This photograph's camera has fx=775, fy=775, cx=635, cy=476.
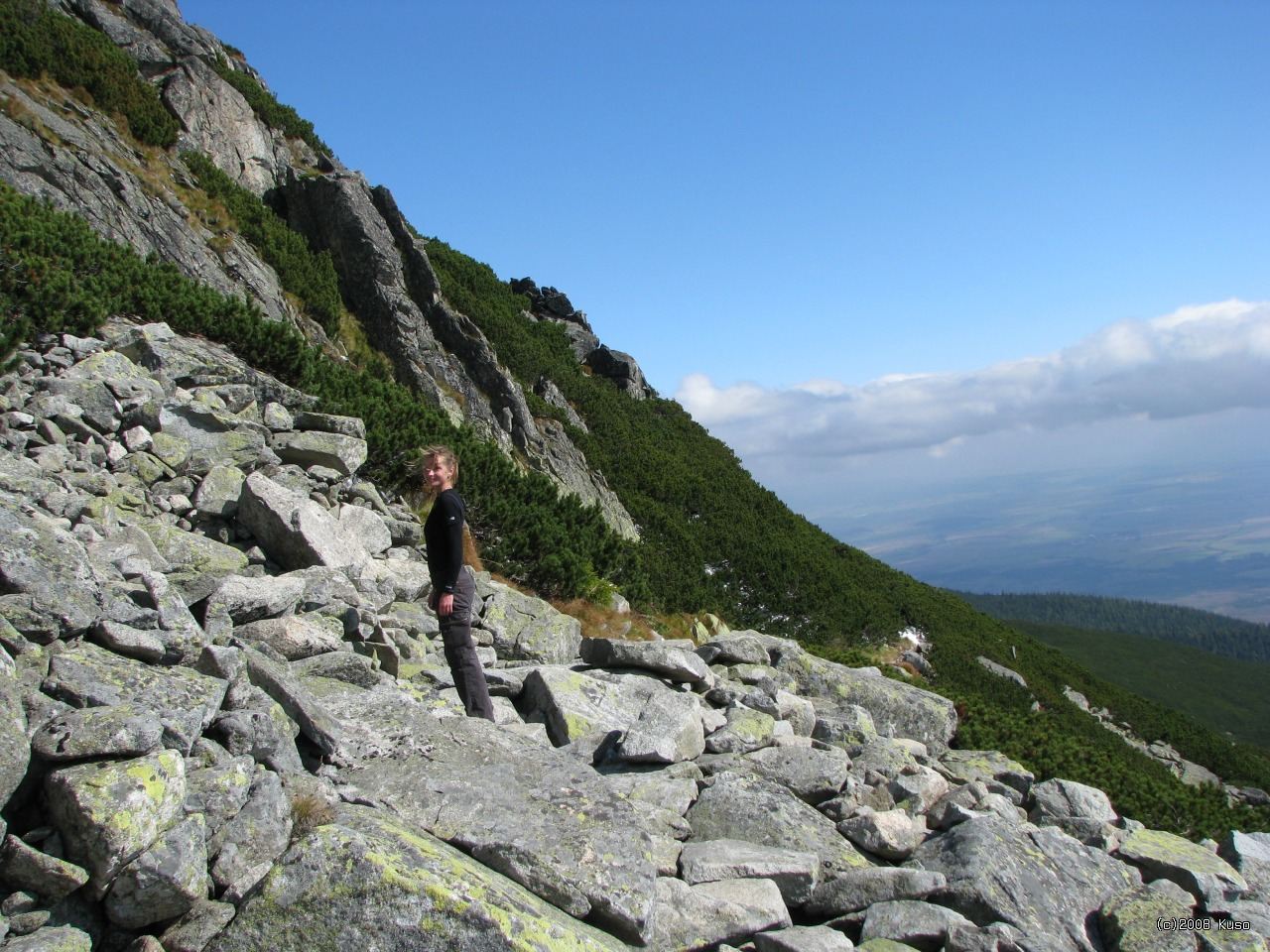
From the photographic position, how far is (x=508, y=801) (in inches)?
209

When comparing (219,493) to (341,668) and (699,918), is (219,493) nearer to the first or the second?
(341,668)

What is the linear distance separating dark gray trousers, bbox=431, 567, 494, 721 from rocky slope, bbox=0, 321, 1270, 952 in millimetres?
326

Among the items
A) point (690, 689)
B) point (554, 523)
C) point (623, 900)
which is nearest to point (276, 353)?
point (554, 523)

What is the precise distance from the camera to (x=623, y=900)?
15.0ft

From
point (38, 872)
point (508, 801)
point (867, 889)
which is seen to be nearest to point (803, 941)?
point (867, 889)

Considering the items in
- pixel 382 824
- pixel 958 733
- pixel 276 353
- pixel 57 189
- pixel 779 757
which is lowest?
pixel 958 733

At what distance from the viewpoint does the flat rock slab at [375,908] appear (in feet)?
12.0

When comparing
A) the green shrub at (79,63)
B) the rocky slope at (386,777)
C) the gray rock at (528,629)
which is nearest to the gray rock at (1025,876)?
the rocky slope at (386,777)

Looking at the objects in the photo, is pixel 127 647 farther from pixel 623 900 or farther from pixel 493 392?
pixel 493 392

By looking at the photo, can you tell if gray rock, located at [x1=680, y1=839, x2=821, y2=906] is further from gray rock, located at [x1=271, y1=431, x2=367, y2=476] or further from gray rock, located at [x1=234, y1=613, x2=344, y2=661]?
gray rock, located at [x1=271, y1=431, x2=367, y2=476]

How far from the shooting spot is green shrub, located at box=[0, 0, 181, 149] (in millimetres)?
23359

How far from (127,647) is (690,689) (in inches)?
265

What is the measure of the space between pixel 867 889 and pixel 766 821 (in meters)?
1.11

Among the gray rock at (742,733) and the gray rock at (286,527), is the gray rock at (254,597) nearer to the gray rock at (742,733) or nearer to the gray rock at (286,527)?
the gray rock at (286,527)
